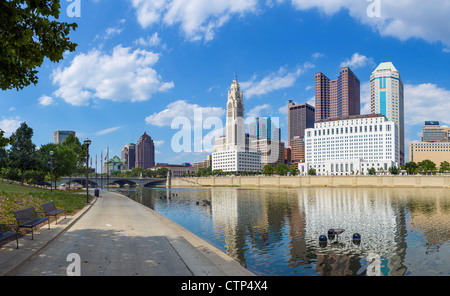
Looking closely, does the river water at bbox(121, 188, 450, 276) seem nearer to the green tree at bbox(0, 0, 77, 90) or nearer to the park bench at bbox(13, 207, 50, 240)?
the park bench at bbox(13, 207, 50, 240)

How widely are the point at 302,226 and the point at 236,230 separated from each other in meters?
6.43

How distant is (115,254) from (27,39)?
823 centimetres

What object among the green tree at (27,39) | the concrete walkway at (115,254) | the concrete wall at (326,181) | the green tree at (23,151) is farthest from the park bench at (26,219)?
the concrete wall at (326,181)

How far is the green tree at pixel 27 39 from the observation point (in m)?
9.11

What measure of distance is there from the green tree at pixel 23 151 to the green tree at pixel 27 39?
43229 millimetres

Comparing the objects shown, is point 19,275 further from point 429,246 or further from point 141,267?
point 429,246

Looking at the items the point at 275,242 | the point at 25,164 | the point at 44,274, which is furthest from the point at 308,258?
the point at 25,164

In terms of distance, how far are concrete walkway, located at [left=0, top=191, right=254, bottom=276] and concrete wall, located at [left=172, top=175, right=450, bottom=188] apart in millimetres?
132182

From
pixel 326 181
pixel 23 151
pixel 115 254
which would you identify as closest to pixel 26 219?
pixel 115 254

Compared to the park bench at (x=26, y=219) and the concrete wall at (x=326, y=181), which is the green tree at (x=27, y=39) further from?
the concrete wall at (x=326, y=181)

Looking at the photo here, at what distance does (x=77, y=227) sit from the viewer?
61.5ft

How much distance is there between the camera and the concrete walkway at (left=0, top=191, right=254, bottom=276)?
396 inches

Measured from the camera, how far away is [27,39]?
954 centimetres

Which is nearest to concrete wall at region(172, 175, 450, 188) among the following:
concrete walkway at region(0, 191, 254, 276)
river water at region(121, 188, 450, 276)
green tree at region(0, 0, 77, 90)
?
river water at region(121, 188, 450, 276)
